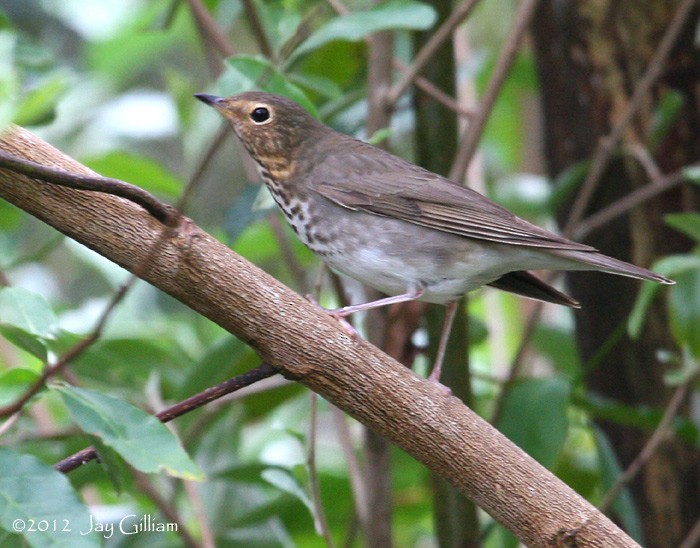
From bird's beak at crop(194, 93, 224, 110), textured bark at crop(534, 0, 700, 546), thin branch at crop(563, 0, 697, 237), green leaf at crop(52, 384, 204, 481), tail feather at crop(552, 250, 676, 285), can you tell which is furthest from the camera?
textured bark at crop(534, 0, 700, 546)

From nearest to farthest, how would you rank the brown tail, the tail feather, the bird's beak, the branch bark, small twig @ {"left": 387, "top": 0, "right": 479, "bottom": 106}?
the branch bark → the tail feather → the brown tail → the bird's beak → small twig @ {"left": 387, "top": 0, "right": 479, "bottom": 106}

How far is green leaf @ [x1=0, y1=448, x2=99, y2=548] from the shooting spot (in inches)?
61.8

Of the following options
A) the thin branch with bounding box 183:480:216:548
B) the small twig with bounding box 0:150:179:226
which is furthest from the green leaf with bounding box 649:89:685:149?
the small twig with bounding box 0:150:179:226

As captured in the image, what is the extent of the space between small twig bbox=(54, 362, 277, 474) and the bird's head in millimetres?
1382

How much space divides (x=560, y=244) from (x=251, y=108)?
42.6 inches

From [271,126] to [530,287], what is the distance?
1.01 metres

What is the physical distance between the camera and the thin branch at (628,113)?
11.8 ft

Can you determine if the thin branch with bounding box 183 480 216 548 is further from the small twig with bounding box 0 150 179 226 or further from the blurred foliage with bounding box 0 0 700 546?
the small twig with bounding box 0 150 179 226

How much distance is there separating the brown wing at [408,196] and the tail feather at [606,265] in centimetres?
16

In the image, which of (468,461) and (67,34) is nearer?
(468,461)

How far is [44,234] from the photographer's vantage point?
12.4 ft

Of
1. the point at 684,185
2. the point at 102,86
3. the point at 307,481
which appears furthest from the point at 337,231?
the point at 102,86

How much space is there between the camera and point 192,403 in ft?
5.99

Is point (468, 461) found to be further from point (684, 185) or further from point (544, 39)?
point (544, 39)
